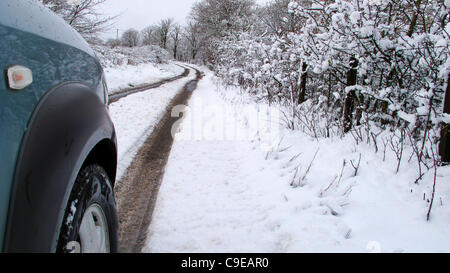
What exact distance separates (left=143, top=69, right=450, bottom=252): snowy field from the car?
4.42ft

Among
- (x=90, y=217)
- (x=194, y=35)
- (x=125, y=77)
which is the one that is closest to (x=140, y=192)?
(x=90, y=217)

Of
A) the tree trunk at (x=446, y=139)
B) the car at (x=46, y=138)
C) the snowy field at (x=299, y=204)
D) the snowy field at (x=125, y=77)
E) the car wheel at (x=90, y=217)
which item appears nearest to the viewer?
the car at (x=46, y=138)

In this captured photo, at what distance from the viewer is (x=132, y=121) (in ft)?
21.8

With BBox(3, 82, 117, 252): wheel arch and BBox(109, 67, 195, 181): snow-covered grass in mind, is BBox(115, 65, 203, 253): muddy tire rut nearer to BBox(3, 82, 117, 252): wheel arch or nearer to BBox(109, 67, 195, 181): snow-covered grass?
BBox(109, 67, 195, 181): snow-covered grass

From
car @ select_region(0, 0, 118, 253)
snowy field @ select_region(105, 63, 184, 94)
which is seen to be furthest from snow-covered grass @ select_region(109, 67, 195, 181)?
car @ select_region(0, 0, 118, 253)

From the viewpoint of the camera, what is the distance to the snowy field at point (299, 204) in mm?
2451

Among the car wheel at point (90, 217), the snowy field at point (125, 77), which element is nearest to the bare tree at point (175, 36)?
the snowy field at point (125, 77)

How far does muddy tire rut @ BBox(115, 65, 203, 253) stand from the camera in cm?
256

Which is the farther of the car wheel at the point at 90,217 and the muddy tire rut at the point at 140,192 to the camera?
the muddy tire rut at the point at 140,192

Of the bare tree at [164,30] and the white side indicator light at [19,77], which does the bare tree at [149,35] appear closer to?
A: the bare tree at [164,30]

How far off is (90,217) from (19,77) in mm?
735

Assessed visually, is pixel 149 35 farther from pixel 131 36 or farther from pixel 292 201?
pixel 292 201

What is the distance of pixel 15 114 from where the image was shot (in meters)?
0.92

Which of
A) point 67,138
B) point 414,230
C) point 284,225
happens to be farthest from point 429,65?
point 67,138
